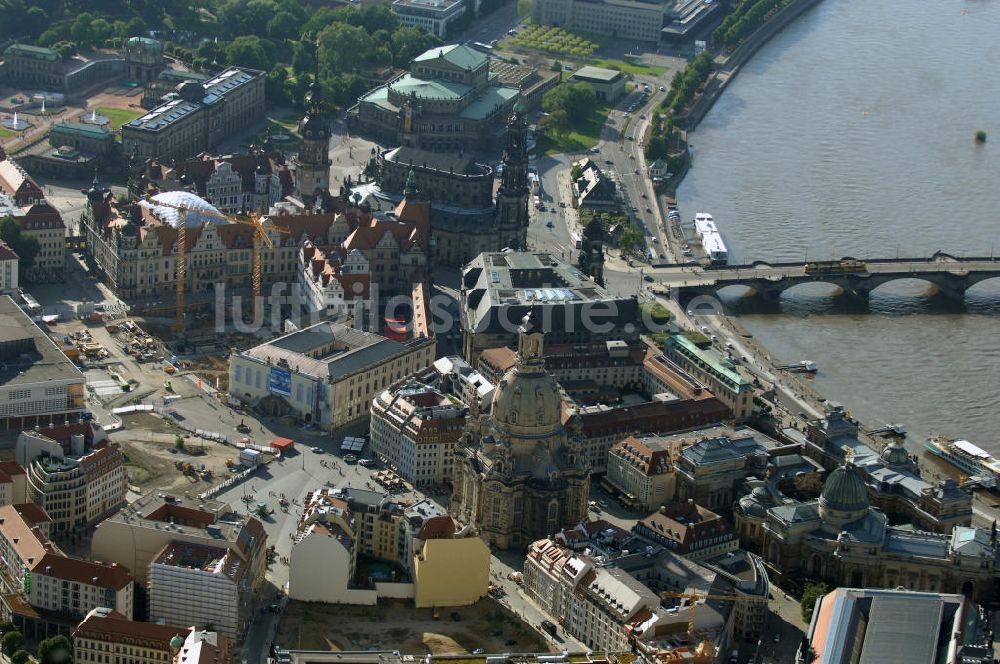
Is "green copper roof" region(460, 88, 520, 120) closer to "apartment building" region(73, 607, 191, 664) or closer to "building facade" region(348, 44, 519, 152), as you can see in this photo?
"building facade" region(348, 44, 519, 152)

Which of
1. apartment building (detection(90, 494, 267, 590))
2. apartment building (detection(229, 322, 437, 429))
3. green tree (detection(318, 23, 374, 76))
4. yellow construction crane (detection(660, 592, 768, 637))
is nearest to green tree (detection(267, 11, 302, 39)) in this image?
green tree (detection(318, 23, 374, 76))

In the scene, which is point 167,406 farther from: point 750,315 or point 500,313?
point 750,315

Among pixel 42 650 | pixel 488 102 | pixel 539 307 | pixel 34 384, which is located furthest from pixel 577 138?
pixel 42 650

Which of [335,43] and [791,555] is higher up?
[335,43]

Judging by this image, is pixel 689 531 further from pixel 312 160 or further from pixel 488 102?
pixel 488 102

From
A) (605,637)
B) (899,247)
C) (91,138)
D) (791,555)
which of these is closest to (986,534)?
(791,555)

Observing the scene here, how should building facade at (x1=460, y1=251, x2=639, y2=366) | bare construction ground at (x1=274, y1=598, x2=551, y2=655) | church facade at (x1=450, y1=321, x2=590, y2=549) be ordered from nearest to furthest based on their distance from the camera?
1. bare construction ground at (x1=274, y1=598, x2=551, y2=655)
2. church facade at (x1=450, y1=321, x2=590, y2=549)
3. building facade at (x1=460, y1=251, x2=639, y2=366)

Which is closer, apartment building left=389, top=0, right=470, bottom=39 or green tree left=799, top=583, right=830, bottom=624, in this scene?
green tree left=799, top=583, right=830, bottom=624

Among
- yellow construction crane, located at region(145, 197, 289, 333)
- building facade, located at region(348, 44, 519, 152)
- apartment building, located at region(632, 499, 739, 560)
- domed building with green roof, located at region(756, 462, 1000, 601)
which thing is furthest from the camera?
building facade, located at region(348, 44, 519, 152)
